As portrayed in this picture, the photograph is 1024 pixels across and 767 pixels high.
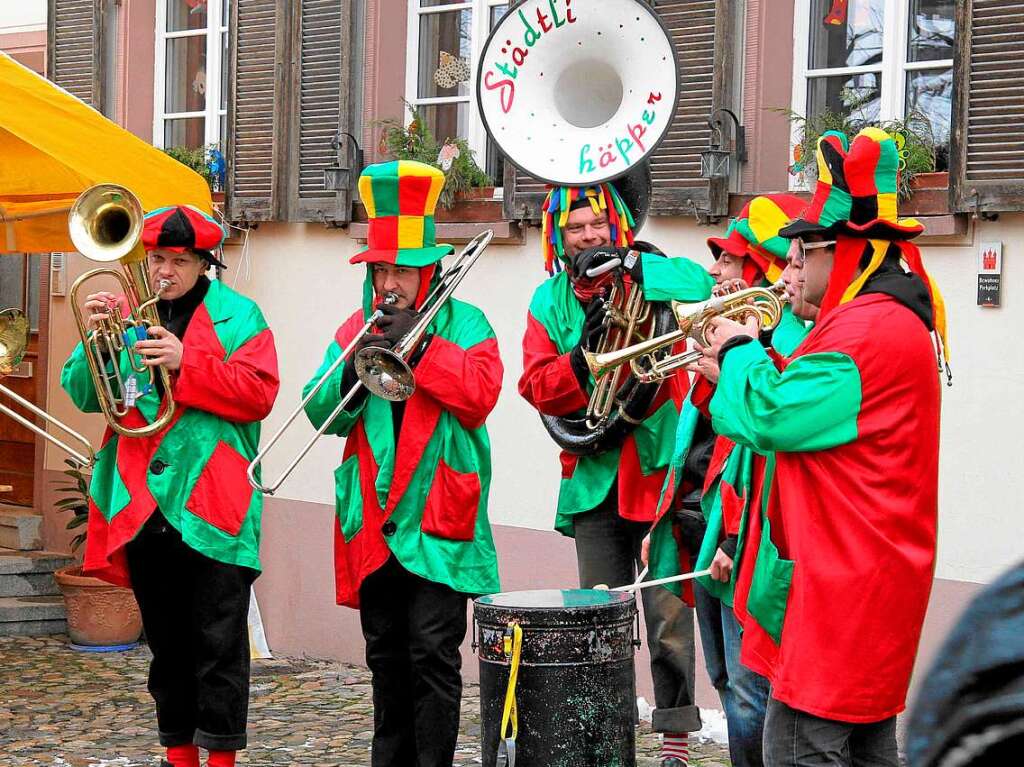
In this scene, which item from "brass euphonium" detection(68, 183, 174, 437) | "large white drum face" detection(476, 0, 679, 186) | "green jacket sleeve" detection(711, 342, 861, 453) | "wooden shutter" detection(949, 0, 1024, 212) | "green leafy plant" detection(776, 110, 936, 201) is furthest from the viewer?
"green leafy plant" detection(776, 110, 936, 201)

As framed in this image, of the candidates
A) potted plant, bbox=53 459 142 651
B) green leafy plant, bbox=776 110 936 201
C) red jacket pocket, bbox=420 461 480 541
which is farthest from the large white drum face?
potted plant, bbox=53 459 142 651

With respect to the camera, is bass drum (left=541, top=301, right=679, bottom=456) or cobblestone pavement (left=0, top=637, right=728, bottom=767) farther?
cobblestone pavement (left=0, top=637, right=728, bottom=767)

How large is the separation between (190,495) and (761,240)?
6.57 feet

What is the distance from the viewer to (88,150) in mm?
6629

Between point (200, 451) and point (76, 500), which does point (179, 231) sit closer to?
point (200, 451)

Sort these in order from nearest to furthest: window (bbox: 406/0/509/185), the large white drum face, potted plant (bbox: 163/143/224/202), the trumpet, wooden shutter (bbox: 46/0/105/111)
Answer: the trumpet → the large white drum face → window (bbox: 406/0/509/185) → potted plant (bbox: 163/143/224/202) → wooden shutter (bbox: 46/0/105/111)

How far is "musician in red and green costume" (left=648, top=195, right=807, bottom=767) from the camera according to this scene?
3.99 meters

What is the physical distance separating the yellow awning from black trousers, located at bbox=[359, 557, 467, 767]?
2435mm

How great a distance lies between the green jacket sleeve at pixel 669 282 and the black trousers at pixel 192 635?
1649 mm

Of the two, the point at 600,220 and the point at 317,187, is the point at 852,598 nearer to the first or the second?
the point at 600,220

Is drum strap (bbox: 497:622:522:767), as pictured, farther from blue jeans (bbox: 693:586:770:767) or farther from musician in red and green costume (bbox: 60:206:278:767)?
musician in red and green costume (bbox: 60:206:278:767)

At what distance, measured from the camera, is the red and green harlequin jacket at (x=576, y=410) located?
4.80 m

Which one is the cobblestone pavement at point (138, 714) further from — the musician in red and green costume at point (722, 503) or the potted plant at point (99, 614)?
the musician in red and green costume at point (722, 503)

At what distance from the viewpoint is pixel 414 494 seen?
4.68 metres
